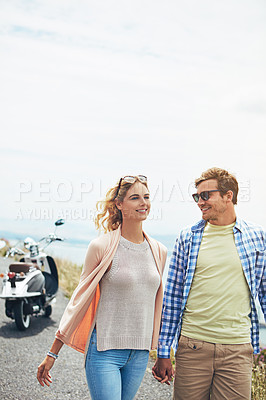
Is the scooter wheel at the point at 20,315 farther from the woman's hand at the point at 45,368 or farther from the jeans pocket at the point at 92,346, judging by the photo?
the jeans pocket at the point at 92,346

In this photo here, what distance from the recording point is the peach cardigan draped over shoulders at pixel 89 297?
2938 millimetres

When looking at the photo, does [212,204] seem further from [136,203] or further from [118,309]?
[118,309]

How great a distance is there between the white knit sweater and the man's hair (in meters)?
0.77

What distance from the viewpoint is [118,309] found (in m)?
2.92

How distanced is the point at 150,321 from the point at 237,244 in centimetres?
78

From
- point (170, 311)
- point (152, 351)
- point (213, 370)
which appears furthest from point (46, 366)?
point (152, 351)

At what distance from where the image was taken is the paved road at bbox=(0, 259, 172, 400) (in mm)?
5034

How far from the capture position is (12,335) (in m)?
6.96

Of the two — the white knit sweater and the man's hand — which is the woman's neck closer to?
the white knit sweater

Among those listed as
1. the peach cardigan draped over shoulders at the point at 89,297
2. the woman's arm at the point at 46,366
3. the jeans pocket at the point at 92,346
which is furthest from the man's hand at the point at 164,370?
the woman's arm at the point at 46,366

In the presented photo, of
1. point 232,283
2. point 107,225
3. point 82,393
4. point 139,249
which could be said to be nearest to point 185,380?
point 232,283

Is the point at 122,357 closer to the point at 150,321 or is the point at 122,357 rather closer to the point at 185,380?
the point at 150,321

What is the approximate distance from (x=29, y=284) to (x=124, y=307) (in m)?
4.64

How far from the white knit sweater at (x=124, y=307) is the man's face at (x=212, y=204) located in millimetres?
612
